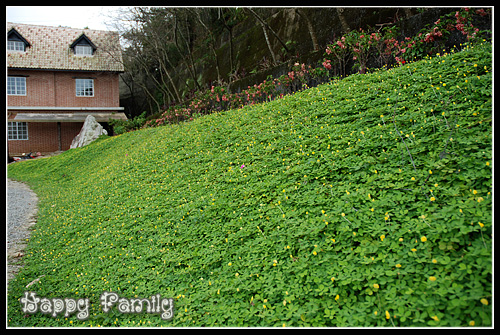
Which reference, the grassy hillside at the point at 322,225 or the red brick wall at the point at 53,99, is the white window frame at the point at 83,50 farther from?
the grassy hillside at the point at 322,225

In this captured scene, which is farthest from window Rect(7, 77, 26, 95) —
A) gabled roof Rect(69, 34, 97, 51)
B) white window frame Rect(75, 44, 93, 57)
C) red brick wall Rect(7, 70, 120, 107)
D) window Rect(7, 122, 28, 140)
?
gabled roof Rect(69, 34, 97, 51)

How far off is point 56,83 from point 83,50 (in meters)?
3.17

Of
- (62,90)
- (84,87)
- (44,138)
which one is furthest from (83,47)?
(44,138)

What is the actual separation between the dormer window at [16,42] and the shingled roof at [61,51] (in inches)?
10.7

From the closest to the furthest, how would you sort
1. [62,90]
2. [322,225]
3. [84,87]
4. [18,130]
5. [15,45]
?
[322,225] < [15,45] < [18,130] < [62,90] < [84,87]

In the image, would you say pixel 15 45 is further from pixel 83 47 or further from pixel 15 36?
pixel 83 47

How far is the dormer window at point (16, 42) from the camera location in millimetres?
20609

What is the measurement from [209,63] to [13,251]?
1810 centimetres

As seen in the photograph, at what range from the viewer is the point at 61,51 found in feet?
73.5

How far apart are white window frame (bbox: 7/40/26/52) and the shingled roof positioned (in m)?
0.23

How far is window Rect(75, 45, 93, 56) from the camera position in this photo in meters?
22.6

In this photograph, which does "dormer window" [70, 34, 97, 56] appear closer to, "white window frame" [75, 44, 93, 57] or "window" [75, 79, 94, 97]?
"white window frame" [75, 44, 93, 57]

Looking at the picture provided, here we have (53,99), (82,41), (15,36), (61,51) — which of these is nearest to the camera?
(15,36)
